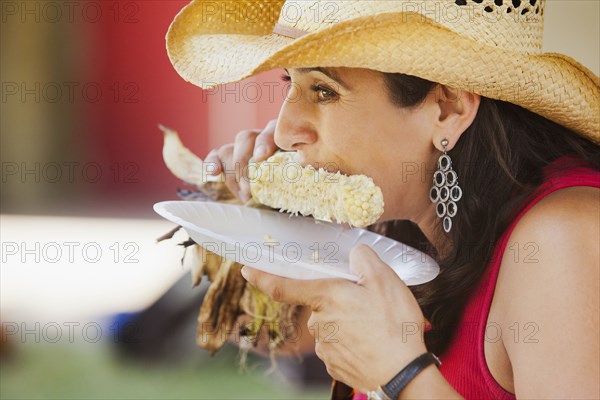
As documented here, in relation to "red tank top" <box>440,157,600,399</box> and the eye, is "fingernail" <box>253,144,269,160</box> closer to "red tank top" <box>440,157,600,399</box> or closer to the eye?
the eye

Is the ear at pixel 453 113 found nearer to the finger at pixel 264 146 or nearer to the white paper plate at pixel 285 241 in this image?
the white paper plate at pixel 285 241

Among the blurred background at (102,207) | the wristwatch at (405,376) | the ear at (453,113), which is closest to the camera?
the wristwatch at (405,376)

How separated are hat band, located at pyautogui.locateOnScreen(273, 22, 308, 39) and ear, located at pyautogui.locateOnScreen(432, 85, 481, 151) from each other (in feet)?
1.15

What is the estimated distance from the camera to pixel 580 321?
1210 millimetres

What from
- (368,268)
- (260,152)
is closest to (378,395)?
(368,268)

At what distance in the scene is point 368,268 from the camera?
139cm

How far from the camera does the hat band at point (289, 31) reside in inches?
61.5

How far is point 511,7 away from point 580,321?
69cm

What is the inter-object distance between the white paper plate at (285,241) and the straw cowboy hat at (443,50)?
35 centimetres

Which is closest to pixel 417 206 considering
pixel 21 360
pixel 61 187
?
pixel 61 187

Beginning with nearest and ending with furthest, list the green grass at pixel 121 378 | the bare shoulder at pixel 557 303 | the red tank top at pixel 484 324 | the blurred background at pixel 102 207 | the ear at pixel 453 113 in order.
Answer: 1. the bare shoulder at pixel 557 303
2. the red tank top at pixel 484 324
3. the ear at pixel 453 113
4. the blurred background at pixel 102 207
5. the green grass at pixel 121 378

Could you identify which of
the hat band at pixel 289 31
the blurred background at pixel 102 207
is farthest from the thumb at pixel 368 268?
the blurred background at pixel 102 207

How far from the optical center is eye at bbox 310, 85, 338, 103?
1.56 meters

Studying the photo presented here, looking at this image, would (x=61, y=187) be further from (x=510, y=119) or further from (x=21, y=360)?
(x=510, y=119)
